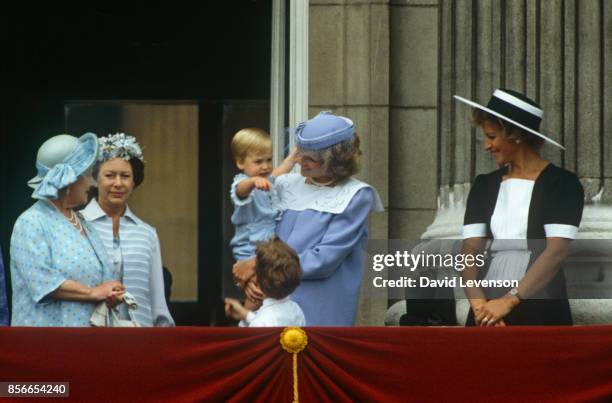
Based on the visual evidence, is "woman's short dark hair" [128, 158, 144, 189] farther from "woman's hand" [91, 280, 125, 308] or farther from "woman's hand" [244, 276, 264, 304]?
"woman's hand" [244, 276, 264, 304]

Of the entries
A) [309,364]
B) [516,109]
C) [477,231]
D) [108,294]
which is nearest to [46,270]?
[108,294]

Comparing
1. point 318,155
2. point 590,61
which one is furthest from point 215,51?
point 318,155

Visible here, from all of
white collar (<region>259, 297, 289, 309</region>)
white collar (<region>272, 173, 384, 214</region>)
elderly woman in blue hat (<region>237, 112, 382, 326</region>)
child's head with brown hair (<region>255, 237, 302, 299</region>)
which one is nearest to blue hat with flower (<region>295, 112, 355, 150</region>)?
elderly woman in blue hat (<region>237, 112, 382, 326</region>)

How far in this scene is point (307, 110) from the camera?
36.8ft

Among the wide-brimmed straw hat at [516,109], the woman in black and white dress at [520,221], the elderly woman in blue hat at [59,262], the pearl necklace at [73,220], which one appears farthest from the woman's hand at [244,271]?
the wide-brimmed straw hat at [516,109]

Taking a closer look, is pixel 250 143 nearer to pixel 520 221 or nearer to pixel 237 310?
pixel 237 310

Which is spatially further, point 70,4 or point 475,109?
point 70,4

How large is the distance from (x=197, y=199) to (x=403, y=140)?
3.75m

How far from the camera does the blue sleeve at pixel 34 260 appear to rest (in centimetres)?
854

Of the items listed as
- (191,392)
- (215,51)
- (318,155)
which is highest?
(215,51)

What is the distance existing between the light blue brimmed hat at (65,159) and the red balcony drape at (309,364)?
958 millimetres

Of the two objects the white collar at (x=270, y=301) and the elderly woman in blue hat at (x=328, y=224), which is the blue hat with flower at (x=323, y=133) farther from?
A: the white collar at (x=270, y=301)

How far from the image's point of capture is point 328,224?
345 inches

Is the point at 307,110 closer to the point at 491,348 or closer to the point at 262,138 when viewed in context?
the point at 262,138
